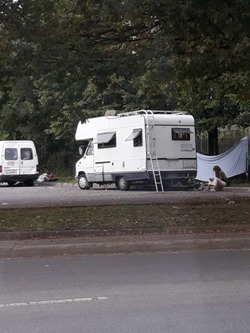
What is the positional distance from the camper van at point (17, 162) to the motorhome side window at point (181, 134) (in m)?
9.85

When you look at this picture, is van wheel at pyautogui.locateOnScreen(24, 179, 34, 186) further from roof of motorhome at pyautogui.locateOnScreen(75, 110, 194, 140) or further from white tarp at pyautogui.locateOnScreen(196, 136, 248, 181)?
white tarp at pyautogui.locateOnScreen(196, 136, 248, 181)

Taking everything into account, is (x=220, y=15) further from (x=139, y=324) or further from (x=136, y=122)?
(x=136, y=122)

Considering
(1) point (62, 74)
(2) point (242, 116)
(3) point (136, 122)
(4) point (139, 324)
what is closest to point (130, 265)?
(4) point (139, 324)

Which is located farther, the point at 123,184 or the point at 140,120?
the point at 123,184

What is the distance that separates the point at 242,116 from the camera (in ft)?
82.4

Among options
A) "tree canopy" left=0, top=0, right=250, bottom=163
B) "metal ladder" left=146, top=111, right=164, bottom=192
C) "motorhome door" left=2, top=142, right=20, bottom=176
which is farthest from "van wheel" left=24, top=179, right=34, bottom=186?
"tree canopy" left=0, top=0, right=250, bottom=163

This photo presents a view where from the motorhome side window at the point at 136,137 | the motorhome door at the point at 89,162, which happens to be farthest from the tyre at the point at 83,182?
the motorhome side window at the point at 136,137

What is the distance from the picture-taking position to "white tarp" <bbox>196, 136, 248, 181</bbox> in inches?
989

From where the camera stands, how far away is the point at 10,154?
29.2 meters

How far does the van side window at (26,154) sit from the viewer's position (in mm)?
29525

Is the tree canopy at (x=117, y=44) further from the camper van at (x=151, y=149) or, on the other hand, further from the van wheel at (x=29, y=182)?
the van wheel at (x=29, y=182)

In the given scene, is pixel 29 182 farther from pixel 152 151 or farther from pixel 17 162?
pixel 152 151

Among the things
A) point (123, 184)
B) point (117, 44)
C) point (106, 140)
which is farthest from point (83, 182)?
point (117, 44)

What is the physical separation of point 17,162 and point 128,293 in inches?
895
